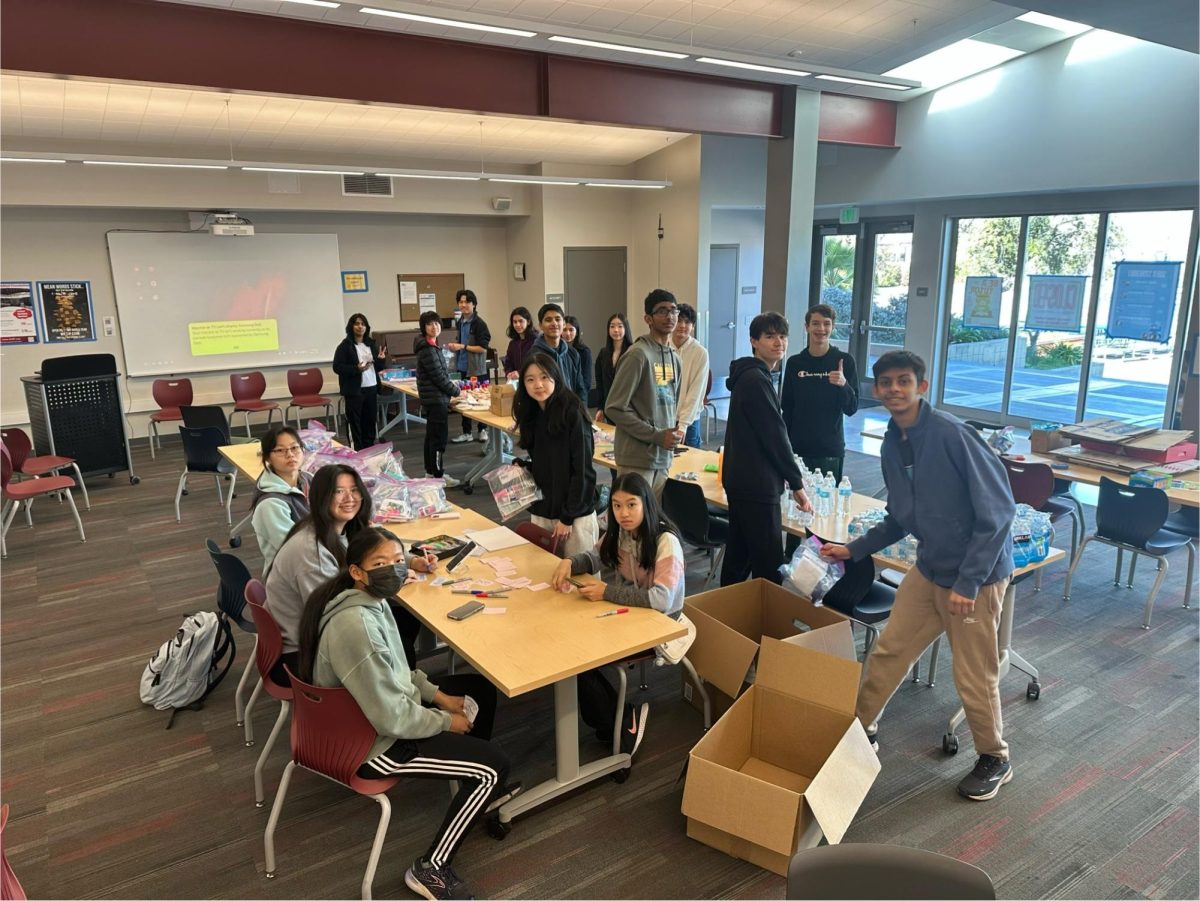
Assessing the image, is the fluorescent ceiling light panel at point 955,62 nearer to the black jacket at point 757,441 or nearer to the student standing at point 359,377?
the black jacket at point 757,441

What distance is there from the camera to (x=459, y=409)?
6902mm

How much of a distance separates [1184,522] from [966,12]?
4.00 meters

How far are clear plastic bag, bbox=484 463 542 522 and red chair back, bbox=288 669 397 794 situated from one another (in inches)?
58.1

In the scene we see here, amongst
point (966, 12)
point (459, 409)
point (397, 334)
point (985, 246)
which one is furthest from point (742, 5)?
point (397, 334)

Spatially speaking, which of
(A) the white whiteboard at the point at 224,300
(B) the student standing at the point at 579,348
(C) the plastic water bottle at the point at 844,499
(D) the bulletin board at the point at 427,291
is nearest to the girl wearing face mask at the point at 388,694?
(C) the plastic water bottle at the point at 844,499

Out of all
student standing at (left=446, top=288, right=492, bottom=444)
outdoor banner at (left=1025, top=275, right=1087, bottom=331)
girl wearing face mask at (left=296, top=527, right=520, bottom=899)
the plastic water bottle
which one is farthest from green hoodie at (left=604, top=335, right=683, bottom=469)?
outdoor banner at (left=1025, top=275, right=1087, bottom=331)

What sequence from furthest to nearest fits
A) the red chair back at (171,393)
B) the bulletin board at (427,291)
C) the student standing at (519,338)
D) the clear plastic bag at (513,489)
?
the bulletin board at (427,291) < the red chair back at (171,393) < the student standing at (519,338) < the clear plastic bag at (513,489)

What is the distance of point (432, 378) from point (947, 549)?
4840 mm

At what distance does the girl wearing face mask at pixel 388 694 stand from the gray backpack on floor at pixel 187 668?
158 cm

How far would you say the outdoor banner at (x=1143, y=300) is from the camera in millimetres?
7246

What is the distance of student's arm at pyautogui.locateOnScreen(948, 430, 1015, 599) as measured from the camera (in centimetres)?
262

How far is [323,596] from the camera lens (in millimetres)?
2330

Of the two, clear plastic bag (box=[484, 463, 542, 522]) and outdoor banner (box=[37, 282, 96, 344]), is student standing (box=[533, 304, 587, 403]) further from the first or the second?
outdoor banner (box=[37, 282, 96, 344])

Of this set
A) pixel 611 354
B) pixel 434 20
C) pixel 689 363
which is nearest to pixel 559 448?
pixel 689 363
